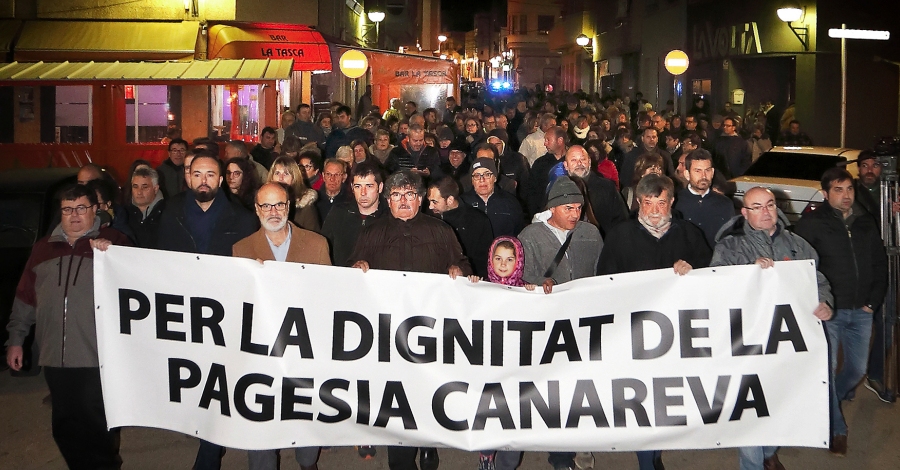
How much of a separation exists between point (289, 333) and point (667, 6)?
33.2 m

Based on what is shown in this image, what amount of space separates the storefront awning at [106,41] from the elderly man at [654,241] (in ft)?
62.7

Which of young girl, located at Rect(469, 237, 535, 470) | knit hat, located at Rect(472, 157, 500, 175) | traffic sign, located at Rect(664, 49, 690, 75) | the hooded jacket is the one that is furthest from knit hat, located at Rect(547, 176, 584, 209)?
traffic sign, located at Rect(664, 49, 690, 75)

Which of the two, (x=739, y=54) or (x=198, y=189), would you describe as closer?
(x=198, y=189)

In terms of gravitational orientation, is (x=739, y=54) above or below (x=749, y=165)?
above

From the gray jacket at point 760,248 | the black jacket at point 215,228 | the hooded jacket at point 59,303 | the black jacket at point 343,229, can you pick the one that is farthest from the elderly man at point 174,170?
the gray jacket at point 760,248

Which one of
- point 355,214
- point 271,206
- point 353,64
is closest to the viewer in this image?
point 271,206

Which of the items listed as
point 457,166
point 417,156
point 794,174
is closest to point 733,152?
point 794,174

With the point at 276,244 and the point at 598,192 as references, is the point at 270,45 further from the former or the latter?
the point at 276,244

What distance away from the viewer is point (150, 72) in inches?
794

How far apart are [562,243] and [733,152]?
10.3 meters

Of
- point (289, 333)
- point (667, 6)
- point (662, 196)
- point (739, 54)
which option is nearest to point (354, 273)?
point (289, 333)

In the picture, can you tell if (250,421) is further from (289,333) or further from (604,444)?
(604,444)

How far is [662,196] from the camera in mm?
6469

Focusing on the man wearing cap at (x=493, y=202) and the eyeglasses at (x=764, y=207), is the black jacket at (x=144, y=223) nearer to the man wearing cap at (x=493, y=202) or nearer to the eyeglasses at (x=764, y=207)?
the man wearing cap at (x=493, y=202)
